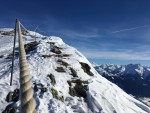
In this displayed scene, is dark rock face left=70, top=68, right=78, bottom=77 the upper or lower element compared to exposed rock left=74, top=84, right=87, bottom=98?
upper

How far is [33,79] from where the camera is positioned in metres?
28.0

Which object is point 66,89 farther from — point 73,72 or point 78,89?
point 73,72

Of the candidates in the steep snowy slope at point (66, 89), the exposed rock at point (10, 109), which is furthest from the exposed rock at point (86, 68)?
the exposed rock at point (10, 109)

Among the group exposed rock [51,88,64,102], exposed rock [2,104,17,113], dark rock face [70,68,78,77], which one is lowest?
exposed rock [2,104,17,113]

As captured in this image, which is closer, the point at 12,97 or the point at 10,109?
the point at 10,109

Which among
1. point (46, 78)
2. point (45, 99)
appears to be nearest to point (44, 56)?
point (46, 78)

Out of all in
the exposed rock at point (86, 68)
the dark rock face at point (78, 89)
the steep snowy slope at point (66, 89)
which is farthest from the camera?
the exposed rock at point (86, 68)

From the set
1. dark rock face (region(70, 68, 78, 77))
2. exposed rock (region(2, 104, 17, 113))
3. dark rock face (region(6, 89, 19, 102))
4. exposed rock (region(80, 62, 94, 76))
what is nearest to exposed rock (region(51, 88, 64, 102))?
dark rock face (region(6, 89, 19, 102))

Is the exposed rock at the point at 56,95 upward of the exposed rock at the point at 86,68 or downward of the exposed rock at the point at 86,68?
downward

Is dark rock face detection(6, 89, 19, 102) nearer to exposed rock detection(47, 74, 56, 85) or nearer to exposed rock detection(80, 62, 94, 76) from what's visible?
exposed rock detection(47, 74, 56, 85)

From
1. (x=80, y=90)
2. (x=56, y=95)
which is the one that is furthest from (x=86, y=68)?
(x=56, y=95)

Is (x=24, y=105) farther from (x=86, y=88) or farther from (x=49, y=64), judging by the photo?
(x=49, y=64)

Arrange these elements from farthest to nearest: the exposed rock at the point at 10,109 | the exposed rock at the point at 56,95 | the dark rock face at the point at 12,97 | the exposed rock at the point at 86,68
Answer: the exposed rock at the point at 86,68 < the exposed rock at the point at 56,95 < the dark rock face at the point at 12,97 < the exposed rock at the point at 10,109

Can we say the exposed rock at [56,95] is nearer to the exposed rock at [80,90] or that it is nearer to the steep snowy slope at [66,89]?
the steep snowy slope at [66,89]
